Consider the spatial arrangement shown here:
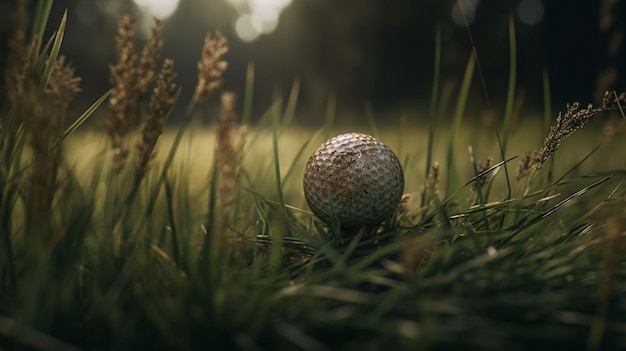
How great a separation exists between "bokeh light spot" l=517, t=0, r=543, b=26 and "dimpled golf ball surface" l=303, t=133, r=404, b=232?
10.8 metres

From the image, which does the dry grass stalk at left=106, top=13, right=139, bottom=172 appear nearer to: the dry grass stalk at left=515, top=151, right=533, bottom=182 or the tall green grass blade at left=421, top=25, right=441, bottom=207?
the tall green grass blade at left=421, top=25, right=441, bottom=207

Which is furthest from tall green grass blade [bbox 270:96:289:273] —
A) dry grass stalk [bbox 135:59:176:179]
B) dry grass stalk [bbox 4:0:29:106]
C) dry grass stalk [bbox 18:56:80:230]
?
dry grass stalk [bbox 4:0:29:106]

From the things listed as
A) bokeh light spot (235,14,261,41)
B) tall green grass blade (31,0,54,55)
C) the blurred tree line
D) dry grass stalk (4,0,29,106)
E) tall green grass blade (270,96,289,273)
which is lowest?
tall green grass blade (270,96,289,273)

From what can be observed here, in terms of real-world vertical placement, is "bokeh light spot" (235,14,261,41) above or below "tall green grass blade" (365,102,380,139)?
above

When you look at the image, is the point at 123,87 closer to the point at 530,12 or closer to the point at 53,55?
the point at 53,55

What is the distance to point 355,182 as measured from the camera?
1.77 metres

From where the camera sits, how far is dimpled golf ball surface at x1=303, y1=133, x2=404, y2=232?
1767 mm

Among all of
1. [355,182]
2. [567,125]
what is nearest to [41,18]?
[355,182]

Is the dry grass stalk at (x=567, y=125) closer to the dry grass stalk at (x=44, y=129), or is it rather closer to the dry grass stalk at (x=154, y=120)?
the dry grass stalk at (x=154, y=120)

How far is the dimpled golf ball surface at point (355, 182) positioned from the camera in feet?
5.80

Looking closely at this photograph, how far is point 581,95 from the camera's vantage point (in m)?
11.1

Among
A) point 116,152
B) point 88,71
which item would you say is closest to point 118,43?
point 116,152

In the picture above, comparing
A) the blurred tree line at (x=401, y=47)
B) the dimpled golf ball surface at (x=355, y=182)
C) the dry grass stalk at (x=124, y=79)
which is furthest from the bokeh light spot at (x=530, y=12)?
the dry grass stalk at (x=124, y=79)

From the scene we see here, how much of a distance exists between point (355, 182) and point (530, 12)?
443 inches
